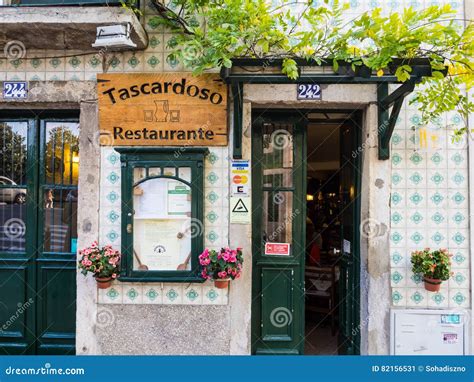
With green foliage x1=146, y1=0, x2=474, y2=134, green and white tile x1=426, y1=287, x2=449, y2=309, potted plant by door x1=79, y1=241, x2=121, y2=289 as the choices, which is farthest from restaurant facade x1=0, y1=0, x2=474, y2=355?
green foliage x1=146, y1=0, x2=474, y2=134

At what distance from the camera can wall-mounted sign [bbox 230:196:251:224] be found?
380 centimetres

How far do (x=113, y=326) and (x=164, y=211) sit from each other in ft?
4.57

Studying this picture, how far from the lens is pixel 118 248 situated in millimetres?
3871

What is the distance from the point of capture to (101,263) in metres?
3.62

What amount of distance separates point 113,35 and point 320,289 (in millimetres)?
4321

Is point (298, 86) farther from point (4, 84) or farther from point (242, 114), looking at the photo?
point (4, 84)

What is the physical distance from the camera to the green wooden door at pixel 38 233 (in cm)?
410

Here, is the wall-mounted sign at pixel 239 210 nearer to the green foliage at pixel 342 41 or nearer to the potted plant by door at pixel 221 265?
the potted plant by door at pixel 221 265

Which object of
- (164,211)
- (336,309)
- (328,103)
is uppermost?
(328,103)

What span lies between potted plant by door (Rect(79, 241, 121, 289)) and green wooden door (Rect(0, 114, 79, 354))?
573 mm

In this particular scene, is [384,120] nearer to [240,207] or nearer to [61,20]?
[240,207]

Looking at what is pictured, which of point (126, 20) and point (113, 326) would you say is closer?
point (126, 20)

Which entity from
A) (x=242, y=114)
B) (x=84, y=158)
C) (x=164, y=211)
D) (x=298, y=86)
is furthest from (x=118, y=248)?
(x=298, y=86)

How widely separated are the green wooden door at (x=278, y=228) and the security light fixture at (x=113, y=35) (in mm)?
1593
